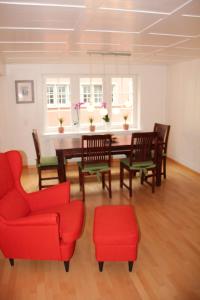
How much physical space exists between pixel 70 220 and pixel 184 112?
13.6 ft

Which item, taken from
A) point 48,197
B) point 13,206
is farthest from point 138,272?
point 13,206

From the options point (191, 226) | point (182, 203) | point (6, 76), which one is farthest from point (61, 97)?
point (191, 226)

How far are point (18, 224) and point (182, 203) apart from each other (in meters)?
2.60

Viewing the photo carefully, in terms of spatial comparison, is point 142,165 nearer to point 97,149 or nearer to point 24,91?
point 97,149

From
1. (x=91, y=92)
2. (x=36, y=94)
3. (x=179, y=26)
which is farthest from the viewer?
(x=91, y=92)

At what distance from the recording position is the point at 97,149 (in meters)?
4.14

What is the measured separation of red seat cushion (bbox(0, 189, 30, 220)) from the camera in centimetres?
250

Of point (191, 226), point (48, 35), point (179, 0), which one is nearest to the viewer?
point (179, 0)

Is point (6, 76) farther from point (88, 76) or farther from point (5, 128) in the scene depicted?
point (88, 76)

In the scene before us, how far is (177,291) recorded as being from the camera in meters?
2.24

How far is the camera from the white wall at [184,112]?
5359mm

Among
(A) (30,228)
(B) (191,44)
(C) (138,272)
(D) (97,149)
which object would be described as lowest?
(C) (138,272)

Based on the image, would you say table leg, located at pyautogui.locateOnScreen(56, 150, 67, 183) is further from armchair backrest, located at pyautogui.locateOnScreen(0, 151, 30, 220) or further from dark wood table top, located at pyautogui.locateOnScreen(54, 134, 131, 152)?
armchair backrest, located at pyautogui.locateOnScreen(0, 151, 30, 220)

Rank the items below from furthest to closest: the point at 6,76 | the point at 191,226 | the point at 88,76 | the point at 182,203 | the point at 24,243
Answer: the point at 88,76
the point at 6,76
the point at 182,203
the point at 191,226
the point at 24,243
